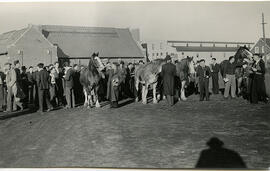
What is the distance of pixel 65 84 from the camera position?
15336mm

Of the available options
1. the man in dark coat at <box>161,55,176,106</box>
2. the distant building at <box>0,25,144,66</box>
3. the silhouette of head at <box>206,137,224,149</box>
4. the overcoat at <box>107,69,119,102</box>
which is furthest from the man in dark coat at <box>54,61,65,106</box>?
the distant building at <box>0,25,144,66</box>

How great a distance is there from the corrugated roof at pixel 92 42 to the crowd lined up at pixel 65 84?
29.2 m

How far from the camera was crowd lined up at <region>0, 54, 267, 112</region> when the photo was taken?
45.9ft

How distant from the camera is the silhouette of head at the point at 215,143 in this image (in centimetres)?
813

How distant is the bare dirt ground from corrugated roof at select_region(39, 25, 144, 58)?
34.5 meters

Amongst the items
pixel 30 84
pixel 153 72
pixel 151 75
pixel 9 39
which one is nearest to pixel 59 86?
pixel 30 84

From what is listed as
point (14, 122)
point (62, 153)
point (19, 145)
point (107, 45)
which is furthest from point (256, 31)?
point (107, 45)

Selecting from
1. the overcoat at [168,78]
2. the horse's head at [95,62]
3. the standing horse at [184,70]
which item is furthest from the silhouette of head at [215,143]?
the standing horse at [184,70]

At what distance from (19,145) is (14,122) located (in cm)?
349

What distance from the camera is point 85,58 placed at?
49.8m

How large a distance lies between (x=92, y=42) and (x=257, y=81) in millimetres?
44704

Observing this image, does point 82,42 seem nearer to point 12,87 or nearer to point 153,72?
point 153,72

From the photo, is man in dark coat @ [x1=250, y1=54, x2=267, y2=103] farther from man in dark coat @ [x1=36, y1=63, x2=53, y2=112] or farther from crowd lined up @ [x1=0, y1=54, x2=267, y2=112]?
man in dark coat @ [x1=36, y1=63, x2=53, y2=112]

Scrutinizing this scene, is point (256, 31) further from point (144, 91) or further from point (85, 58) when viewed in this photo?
point (85, 58)
